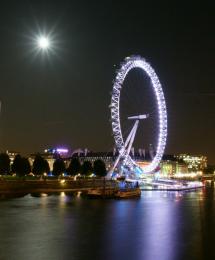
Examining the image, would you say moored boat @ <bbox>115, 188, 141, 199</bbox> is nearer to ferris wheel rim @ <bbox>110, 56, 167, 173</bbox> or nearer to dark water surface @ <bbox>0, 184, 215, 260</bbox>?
ferris wheel rim @ <bbox>110, 56, 167, 173</bbox>

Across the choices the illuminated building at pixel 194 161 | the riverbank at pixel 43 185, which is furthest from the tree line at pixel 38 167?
the illuminated building at pixel 194 161

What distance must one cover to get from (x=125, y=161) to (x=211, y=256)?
40.3 m

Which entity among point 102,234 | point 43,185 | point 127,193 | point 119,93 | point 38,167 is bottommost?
point 102,234

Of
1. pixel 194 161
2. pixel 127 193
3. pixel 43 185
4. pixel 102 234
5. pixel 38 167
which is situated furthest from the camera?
pixel 194 161

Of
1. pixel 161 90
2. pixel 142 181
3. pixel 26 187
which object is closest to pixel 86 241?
pixel 26 187

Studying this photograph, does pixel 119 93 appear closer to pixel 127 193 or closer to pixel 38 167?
pixel 127 193

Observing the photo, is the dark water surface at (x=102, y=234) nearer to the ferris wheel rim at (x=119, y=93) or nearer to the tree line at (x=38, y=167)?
the ferris wheel rim at (x=119, y=93)

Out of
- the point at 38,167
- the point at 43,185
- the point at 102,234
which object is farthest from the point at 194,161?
the point at 102,234

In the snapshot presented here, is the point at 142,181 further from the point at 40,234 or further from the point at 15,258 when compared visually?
the point at 15,258

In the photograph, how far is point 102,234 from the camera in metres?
20.2

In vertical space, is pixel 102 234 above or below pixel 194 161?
below

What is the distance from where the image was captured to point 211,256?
51.9ft

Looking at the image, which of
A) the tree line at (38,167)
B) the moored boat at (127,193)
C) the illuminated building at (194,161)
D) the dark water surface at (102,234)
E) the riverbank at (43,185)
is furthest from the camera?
the illuminated building at (194,161)

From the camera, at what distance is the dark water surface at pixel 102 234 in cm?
1595
